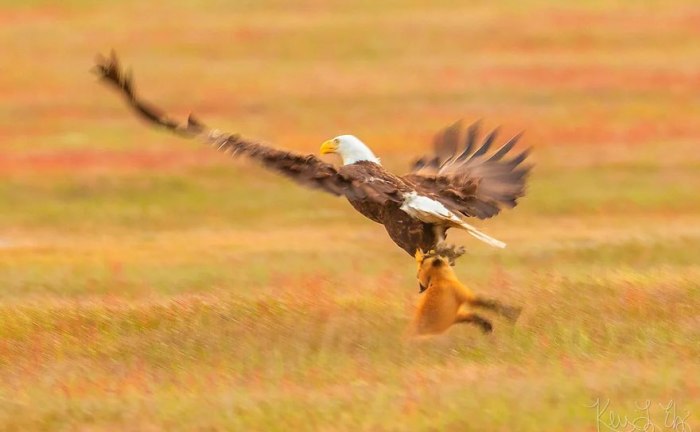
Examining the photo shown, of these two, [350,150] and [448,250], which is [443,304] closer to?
[448,250]

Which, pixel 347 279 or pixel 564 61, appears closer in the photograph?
pixel 347 279

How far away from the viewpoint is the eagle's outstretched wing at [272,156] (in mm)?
9117

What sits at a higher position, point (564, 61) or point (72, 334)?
point (564, 61)

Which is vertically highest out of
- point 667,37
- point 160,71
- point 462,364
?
point 667,37

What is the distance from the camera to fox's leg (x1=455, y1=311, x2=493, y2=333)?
9250 millimetres

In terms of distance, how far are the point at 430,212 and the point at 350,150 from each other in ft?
3.55

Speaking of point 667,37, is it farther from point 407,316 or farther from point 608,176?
point 407,316

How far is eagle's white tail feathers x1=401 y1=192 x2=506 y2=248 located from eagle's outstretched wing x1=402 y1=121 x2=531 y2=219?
1.07ft

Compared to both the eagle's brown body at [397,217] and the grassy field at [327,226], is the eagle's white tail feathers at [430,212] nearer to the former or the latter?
the eagle's brown body at [397,217]

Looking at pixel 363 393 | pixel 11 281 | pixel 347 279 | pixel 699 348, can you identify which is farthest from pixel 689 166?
A: pixel 363 393

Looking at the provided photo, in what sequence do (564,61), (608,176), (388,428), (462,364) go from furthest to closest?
(564,61), (608,176), (462,364), (388,428)

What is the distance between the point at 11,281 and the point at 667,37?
21503 millimetres

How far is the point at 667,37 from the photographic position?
3180cm

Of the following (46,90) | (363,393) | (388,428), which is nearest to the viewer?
(388,428)
